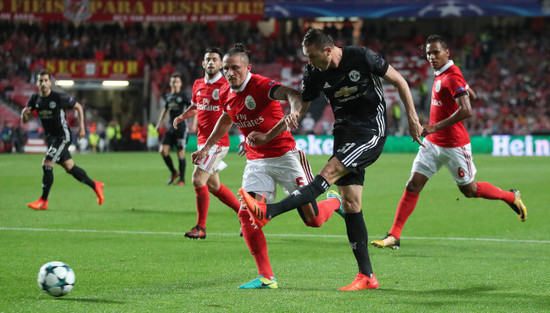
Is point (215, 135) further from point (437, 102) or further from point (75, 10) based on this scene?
point (75, 10)

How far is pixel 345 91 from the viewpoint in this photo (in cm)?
597

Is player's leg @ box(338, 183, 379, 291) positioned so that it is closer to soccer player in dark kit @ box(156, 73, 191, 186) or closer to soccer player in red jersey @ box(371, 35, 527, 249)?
soccer player in red jersey @ box(371, 35, 527, 249)

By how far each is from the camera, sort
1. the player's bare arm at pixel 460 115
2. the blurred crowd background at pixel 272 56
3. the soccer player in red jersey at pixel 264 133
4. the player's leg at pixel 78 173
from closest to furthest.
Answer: the soccer player in red jersey at pixel 264 133 < the player's bare arm at pixel 460 115 < the player's leg at pixel 78 173 < the blurred crowd background at pixel 272 56

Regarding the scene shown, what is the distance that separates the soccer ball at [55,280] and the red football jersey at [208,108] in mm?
4447

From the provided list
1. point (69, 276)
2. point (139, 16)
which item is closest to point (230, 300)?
point (69, 276)

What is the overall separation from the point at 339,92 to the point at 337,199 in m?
1.48

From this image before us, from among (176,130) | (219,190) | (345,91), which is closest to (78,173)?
(219,190)

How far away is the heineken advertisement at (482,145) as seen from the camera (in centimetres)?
3066

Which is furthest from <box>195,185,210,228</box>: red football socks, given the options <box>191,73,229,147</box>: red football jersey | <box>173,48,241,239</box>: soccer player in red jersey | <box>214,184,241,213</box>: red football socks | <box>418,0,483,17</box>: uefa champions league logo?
<box>418,0,483,17</box>: uefa champions league logo

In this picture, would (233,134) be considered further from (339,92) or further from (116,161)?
(339,92)

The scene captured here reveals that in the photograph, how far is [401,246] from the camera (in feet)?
28.4

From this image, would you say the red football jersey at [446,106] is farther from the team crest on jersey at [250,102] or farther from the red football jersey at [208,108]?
the red football jersey at [208,108]

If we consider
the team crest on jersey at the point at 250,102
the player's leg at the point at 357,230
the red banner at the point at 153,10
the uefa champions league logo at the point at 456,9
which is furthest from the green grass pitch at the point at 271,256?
the red banner at the point at 153,10

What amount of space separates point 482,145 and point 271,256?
25804mm
